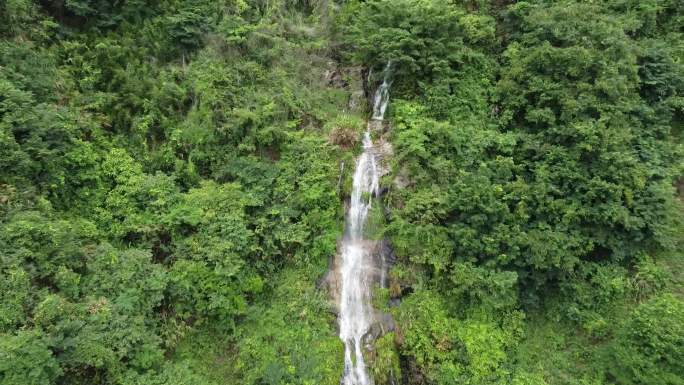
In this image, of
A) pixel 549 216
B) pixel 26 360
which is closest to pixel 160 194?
pixel 26 360

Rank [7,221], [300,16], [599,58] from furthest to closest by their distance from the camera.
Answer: [300,16], [599,58], [7,221]

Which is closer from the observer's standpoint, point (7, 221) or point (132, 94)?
point (7, 221)

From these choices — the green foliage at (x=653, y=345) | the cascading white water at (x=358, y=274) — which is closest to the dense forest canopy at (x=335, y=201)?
the green foliage at (x=653, y=345)

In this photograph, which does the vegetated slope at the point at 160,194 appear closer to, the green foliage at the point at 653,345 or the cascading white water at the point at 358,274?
the cascading white water at the point at 358,274

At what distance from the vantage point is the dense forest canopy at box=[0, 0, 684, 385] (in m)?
9.51

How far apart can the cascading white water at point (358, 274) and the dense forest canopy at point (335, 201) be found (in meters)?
0.38

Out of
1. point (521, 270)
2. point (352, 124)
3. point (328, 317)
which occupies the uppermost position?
point (352, 124)

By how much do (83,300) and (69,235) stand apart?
5.30 feet

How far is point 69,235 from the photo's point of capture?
9.58m

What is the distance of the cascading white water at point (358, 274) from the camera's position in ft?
35.3

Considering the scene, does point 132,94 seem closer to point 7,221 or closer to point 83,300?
point 7,221

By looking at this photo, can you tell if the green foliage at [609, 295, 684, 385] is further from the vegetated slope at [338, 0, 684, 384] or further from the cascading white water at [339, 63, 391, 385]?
the cascading white water at [339, 63, 391, 385]

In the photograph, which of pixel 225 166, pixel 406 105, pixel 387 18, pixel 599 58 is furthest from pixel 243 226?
pixel 599 58

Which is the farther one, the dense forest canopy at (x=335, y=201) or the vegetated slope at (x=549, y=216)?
the vegetated slope at (x=549, y=216)
